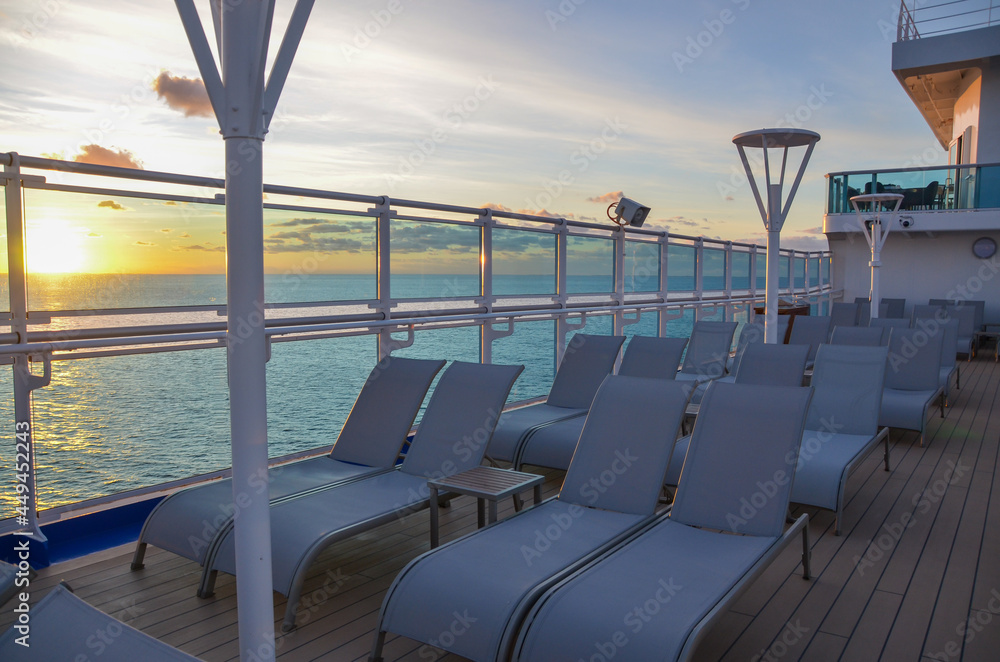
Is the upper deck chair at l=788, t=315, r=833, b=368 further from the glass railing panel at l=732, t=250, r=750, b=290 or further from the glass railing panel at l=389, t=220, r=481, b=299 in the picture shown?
the glass railing panel at l=389, t=220, r=481, b=299

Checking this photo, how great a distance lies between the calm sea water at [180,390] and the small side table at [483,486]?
1471 millimetres

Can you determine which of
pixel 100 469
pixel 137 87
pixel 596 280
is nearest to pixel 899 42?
pixel 596 280

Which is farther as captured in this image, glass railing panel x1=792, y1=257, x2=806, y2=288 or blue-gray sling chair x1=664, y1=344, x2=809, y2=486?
glass railing panel x1=792, y1=257, x2=806, y2=288

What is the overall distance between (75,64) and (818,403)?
6689 millimetres

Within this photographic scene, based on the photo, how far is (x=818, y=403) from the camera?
501 centimetres

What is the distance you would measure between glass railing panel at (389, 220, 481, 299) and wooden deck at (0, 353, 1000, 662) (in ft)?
5.78

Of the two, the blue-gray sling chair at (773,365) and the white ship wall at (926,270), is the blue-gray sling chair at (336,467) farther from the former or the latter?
the white ship wall at (926,270)

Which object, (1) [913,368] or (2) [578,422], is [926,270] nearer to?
(1) [913,368]

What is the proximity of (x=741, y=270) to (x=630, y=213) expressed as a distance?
449 cm

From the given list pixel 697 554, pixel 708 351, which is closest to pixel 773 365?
pixel 708 351

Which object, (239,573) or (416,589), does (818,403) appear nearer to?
(416,589)

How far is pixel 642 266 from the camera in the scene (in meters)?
8.09

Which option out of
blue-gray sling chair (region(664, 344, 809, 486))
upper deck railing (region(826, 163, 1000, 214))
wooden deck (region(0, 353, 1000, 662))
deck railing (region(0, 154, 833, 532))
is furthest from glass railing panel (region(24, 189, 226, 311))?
upper deck railing (region(826, 163, 1000, 214))

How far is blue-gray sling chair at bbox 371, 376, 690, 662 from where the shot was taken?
7.57ft
